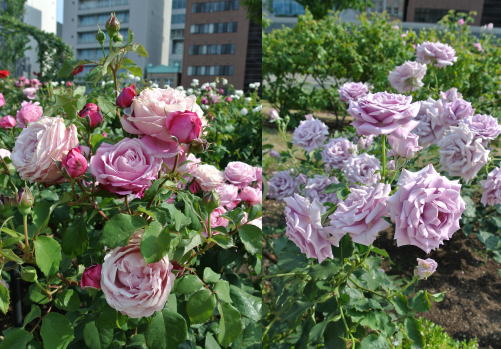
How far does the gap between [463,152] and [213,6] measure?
Result: 741mm

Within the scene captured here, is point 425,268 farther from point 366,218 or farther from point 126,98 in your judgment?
point 126,98

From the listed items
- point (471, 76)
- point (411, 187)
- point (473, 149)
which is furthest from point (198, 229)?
point (471, 76)

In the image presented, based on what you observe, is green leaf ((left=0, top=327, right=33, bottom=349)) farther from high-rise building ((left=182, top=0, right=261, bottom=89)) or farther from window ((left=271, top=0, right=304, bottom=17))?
window ((left=271, top=0, right=304, bottom=17))

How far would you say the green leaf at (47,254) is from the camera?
0.59 metres

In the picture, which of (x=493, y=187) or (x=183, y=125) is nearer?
(x=183, y=125)

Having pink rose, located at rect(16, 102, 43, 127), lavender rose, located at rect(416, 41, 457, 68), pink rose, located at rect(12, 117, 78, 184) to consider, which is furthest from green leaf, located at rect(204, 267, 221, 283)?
lavender rose, located at rect(416, 41, 457, 68)

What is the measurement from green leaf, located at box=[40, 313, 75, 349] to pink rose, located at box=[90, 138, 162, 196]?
21cm

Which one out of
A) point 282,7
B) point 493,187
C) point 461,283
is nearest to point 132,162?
point 282,7

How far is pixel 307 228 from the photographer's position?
26.9 inches

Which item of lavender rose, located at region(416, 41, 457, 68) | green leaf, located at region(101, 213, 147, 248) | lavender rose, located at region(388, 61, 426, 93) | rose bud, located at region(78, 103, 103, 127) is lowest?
green leaf, located at region(101, 213, 147, 248)

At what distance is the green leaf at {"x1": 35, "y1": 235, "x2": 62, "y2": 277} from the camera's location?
0.59 m

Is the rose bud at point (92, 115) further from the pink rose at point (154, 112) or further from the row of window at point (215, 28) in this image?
the row of window at point (215, 28)

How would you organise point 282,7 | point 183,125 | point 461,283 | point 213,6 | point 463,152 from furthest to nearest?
point 461,283 → point 213,6 → point 463,152 → point 282,7 → point 183,125

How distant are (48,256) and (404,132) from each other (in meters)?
0.59
